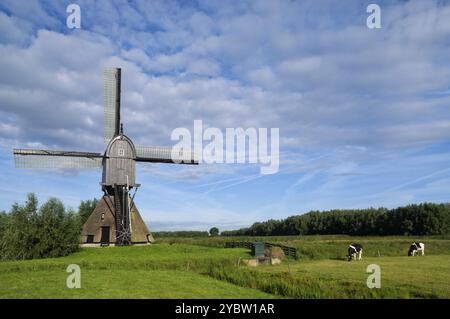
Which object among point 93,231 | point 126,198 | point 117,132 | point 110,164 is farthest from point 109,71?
point 93,231

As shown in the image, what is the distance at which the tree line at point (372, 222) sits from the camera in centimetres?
8362

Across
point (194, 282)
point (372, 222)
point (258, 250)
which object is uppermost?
point (194, 282)

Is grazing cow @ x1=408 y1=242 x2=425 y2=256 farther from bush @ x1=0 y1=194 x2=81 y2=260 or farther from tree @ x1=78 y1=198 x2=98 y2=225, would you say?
tree @ x1=78 y1=198 x2=98 y2=225

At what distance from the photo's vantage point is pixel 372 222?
306 ft

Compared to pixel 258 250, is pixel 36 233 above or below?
above

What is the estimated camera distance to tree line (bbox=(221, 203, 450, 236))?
274 ft

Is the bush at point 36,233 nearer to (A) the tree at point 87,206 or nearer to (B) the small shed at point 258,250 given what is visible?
(B) the small shed at point 258,250

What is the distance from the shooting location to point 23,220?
31656 mm

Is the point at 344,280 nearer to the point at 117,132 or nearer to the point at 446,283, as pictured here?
the point at 446,283

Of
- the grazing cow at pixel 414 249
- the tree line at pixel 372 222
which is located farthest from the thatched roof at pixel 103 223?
the tree line at pixel 372 222

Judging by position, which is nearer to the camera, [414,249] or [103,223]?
[103,223]

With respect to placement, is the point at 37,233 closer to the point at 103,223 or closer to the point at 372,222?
the point at 103,223

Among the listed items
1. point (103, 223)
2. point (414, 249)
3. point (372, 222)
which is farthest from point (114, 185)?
point (372, 222)

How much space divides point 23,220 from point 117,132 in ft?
35.7
